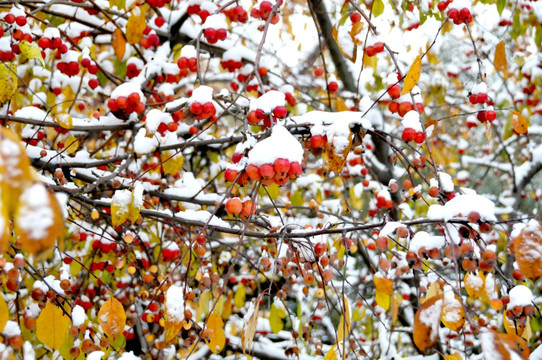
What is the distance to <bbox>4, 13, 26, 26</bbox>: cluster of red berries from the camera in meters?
1.90

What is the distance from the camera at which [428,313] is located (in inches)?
38.7

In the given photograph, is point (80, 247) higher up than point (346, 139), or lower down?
higher up

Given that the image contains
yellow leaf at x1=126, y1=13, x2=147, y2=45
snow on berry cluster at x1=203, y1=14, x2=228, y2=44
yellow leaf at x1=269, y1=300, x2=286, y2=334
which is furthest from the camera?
yellow leaf at x1=269, y1=300, x2=286, y2=334

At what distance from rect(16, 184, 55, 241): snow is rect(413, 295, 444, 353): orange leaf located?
755 millimetres

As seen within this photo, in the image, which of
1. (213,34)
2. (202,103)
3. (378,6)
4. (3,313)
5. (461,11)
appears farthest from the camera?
(378,6)

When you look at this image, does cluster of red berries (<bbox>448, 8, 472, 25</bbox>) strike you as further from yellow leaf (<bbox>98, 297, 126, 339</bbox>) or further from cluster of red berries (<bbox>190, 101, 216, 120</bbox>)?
yellow leaf (<bbox>98, 297, 126, 339</bbox>)

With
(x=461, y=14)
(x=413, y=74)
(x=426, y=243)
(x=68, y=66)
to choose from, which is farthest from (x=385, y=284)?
(x=68, y=66)

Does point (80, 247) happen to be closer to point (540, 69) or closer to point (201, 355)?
point (201, 355)

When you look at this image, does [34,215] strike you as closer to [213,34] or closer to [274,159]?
[274,159]

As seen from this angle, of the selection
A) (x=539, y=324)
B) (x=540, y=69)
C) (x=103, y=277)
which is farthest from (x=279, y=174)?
(x=540, y=69)

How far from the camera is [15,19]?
192 cm

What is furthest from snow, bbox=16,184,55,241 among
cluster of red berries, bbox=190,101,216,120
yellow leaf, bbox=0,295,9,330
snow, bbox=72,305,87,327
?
snow, bbox=72,305,87,327

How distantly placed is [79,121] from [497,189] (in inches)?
216

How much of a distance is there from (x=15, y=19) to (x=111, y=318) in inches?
52.7
